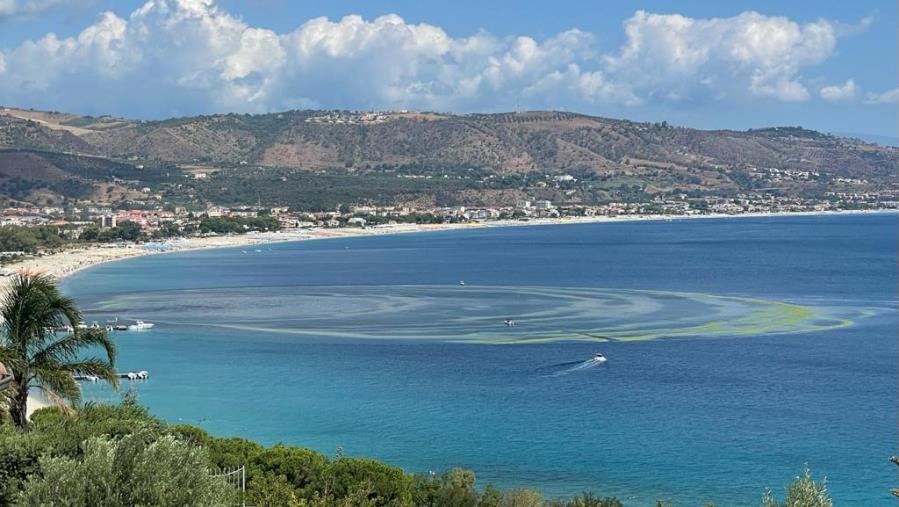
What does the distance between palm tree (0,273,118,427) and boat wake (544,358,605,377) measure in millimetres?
25483

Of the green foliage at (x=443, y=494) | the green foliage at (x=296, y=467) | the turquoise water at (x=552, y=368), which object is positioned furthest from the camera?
the turquoise water at (x=552, y=368)

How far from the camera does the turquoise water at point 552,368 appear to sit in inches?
1063

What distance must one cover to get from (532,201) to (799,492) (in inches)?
6978

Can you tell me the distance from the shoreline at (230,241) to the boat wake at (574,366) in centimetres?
2382

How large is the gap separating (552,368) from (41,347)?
26896 mm

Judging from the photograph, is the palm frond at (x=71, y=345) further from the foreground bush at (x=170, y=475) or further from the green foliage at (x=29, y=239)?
the green foliage at (x=29, y=239)

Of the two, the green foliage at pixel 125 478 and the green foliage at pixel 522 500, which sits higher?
the green foliage at pixel 125 478

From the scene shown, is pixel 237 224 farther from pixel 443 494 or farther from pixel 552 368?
pixel 443 494

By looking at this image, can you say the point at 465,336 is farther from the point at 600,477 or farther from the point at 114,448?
the point at 114,448

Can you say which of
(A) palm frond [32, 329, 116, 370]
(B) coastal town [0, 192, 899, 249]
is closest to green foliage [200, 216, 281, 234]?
(B) coastal town [0, 192, 899, 249]

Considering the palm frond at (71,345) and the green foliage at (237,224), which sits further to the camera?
the green foliage at (237,224)

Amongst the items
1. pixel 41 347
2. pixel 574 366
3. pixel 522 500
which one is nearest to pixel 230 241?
pixel 574 366

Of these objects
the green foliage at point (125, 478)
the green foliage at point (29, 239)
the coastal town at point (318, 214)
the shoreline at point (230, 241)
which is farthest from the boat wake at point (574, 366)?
the green foliage at point (29, 239)

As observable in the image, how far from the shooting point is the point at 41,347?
1286cm
